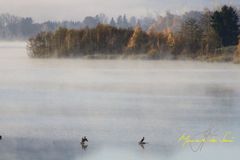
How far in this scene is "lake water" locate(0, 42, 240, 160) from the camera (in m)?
15.8

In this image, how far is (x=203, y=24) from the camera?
260ft

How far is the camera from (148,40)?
80.8 meters

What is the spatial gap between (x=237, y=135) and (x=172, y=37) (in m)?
63.1

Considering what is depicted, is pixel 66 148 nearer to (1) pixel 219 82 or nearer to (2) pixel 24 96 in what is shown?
(2) pixel 24 96

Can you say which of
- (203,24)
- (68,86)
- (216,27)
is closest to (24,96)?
(68,86)
